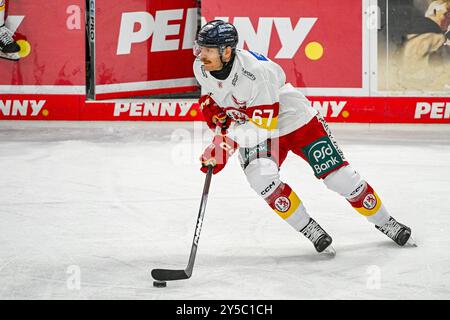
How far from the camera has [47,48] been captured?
7.43 metres

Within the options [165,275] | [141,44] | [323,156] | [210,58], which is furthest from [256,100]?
[141,44]

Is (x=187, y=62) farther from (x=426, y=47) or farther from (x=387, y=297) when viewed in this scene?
(x=387, y=297)

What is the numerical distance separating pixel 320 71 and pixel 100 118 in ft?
6.17

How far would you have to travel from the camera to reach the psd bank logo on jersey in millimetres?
3658

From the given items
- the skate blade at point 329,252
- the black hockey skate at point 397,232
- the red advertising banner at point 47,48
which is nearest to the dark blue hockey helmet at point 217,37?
the skate blade at point 329,252

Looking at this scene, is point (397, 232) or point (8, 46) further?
point (8, 46)

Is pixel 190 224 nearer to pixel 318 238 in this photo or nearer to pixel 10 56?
pixel 318 238

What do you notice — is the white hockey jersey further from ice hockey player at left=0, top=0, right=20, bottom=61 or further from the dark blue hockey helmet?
ice hockey player at left=0, top=0, right=20, bottom=61

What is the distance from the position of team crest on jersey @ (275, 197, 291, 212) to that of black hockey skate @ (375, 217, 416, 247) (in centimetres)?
47

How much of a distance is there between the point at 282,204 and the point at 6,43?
14.4 ft
